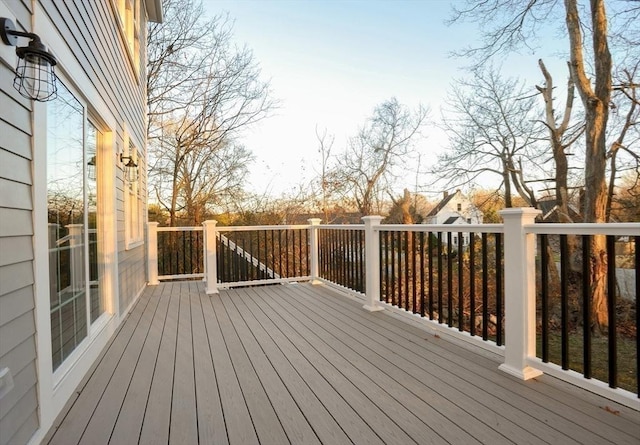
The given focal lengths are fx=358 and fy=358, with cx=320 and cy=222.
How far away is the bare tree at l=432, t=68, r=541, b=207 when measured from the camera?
11102mm

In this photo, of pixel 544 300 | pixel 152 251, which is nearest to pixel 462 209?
pixel 152 251

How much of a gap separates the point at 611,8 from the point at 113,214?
10484 millimetres

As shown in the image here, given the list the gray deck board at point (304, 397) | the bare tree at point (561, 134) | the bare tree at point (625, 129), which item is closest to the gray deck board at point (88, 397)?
the gray deck board at point (304, 397)

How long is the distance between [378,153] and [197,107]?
6.91 meters

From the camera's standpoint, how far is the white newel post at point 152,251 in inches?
243

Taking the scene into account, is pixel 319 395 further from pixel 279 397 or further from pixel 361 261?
pixel 361 261

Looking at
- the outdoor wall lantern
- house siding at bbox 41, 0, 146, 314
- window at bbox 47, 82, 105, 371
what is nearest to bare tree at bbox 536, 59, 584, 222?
house siding at bbox 41, 0, 146, 314

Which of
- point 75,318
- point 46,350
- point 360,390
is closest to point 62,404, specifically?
point 46,350

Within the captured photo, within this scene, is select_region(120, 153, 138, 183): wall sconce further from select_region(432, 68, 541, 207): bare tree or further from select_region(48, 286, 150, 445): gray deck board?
select_region(432, 68, 541, 207): bare tree

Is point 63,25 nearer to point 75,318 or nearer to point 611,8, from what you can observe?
point 75,318

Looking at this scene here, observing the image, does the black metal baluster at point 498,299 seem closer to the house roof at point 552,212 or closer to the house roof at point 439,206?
the house roof at point 552,212

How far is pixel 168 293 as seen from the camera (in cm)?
540

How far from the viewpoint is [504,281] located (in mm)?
2514

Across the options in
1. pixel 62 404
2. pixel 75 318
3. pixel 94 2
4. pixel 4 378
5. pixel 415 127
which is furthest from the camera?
pixel 415 127
